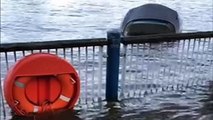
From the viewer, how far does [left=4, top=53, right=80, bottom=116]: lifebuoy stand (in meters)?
5.75

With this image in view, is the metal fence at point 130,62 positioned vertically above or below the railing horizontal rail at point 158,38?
below

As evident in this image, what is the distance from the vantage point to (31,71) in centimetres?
579

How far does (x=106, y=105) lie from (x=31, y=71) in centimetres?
148

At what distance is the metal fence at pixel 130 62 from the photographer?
618 centimetres

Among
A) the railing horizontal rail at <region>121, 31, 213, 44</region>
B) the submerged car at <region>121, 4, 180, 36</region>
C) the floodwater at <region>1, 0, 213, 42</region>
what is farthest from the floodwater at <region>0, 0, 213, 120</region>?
the submerged car at <region>121, 4, 180, 36</region>

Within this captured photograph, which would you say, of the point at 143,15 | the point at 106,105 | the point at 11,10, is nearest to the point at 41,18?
the point at 11,10

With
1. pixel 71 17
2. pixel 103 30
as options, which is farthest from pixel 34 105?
pixel 71 17

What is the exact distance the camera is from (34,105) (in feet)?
19.7

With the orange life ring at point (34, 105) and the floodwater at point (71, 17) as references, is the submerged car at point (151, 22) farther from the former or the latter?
the orange life ring at point (34, 105)

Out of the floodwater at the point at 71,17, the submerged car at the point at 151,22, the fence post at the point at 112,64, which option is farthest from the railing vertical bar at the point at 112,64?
the submerged car at the point at 151,22

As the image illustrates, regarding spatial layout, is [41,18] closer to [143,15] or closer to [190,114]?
[143,15]

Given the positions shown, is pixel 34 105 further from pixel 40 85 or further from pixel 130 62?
pixel 130 62

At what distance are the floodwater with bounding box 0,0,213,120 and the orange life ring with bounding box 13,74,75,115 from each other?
0.15 metres

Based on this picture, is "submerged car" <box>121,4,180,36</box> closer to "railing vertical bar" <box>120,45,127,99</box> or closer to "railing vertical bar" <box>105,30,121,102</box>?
"railing vertical bar" <box>120,45,127,99</box>
